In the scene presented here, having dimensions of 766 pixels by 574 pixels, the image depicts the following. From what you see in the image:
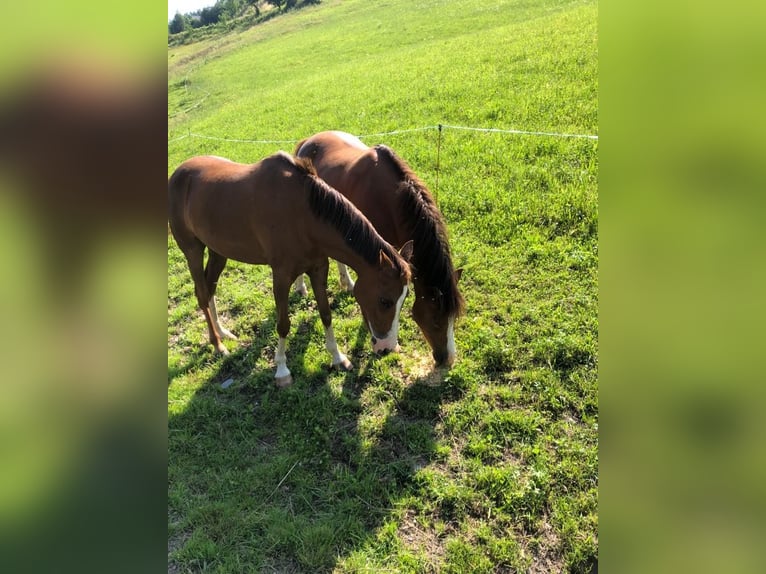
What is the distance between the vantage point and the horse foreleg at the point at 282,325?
14.4ft

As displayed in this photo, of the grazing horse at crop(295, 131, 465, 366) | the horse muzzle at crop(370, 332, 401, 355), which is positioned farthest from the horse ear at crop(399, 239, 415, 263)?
the horse muzzle at crop(370, 332, 401, 355)

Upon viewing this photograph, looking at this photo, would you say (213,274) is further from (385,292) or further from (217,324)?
(385,292)

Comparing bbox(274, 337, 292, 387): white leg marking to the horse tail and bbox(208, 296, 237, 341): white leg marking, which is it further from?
the horse tail

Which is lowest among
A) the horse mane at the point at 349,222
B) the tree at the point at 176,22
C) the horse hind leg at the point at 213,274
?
the horse hind leg at the point at 213,274

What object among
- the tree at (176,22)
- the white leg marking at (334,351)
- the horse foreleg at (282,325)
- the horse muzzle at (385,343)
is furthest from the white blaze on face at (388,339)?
the tree at (176,22)

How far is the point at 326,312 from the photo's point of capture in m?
4.63

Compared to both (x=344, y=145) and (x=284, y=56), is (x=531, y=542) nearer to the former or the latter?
(x=344, y=145)

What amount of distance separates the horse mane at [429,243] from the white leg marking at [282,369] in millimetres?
1598

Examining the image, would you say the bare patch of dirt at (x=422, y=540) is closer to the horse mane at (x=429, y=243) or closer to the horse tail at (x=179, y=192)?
the horse mane at (x=429, y=243)

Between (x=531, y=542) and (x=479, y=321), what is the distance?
220 cm
